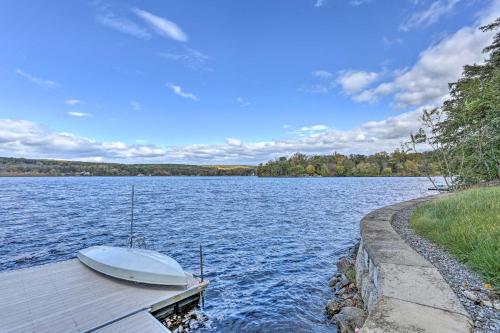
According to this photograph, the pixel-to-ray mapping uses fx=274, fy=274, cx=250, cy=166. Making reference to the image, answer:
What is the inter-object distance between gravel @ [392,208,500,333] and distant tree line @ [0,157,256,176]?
373ft

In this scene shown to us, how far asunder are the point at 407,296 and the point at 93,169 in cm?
11942

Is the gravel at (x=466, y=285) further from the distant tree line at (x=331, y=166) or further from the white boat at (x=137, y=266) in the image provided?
the distant tree line at (x=331, y=166)

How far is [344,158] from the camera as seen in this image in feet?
395

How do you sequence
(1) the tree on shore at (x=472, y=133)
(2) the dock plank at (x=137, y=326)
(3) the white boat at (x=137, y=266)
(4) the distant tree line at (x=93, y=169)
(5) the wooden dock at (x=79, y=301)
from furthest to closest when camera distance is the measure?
(4) the distant tree line at (x=93, y=169) → (1) the tree on shore at (x=472, y=133) → (3) the white boat at (x=137, y=266) → (5) the wooden dock at (x=79, y=301) → (2) the dock plank at (x=137, y=326)

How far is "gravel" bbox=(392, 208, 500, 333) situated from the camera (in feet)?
9.73

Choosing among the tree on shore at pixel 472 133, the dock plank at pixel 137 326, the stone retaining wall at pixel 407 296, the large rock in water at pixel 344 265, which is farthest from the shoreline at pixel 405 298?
the tree on shore at pixel 472 133

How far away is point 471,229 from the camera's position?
5.28 metres

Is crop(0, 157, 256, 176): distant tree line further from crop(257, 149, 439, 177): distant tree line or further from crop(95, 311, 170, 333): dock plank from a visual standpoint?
crop(95, 311, 170, 333): dock plank

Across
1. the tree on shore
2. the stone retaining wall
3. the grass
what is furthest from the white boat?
the tree on shore

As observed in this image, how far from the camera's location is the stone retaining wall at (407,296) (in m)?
2.81

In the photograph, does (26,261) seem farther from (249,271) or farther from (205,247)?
(249,271)

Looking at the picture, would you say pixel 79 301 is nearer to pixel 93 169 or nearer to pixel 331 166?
pixel 93 169

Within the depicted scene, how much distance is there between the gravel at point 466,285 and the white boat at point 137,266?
5.09 metres

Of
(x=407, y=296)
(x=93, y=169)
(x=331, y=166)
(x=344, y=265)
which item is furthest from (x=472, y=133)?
(x=93, y=169)
